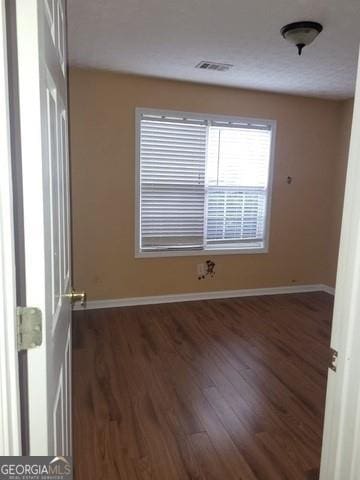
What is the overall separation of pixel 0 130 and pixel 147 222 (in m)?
3.29

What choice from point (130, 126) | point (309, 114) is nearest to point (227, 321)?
point (130, 126)

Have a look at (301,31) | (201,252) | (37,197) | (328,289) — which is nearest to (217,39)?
(301,31)

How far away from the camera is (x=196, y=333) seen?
128 inches

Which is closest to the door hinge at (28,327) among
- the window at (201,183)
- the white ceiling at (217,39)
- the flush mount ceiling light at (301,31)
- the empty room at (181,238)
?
the empty room at (181,238)

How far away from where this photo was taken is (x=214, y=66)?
10.4ft

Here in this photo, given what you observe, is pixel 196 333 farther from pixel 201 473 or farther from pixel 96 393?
pixel 201 473

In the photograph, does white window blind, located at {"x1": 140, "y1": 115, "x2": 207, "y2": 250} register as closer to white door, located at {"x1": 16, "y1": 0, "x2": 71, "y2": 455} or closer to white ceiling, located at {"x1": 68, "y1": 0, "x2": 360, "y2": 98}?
white ceiling, located at {"x1": 68, "y1": 0, "x2": 360, "y2": 98}

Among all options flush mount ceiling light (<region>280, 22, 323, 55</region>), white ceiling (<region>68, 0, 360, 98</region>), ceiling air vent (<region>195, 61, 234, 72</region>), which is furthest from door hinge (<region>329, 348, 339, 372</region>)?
ceiling air vent (<region>195, 61, 234, 72</region>)

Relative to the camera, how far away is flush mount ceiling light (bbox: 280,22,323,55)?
224 cm

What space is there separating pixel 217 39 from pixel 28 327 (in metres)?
2.59

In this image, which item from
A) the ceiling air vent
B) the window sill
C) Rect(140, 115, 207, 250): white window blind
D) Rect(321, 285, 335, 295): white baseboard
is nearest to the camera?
the ceiling air vent

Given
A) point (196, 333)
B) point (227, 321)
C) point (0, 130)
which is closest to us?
point (0, 130)

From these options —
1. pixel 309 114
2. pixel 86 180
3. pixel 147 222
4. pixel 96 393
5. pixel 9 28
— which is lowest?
pixel 96 393

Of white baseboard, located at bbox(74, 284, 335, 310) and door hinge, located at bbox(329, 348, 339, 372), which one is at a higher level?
door hinge, located at bbox(329, 348, 339, 372)
